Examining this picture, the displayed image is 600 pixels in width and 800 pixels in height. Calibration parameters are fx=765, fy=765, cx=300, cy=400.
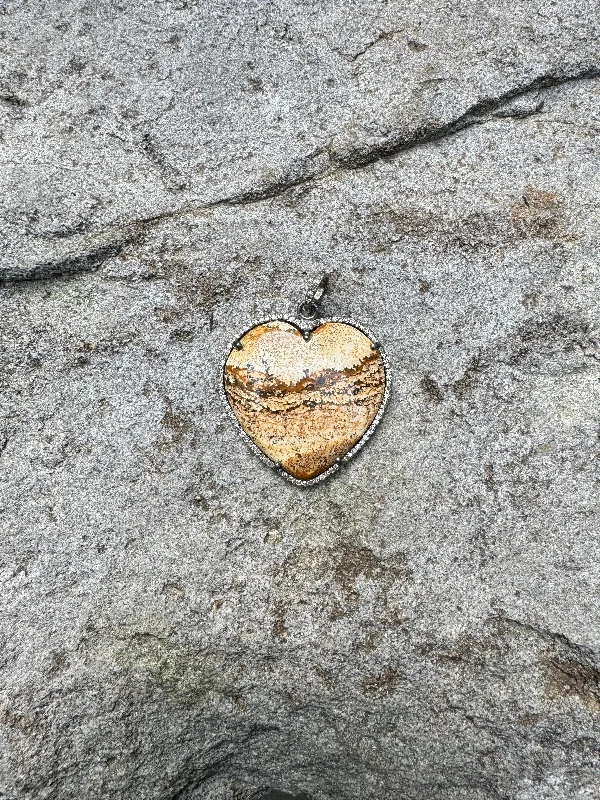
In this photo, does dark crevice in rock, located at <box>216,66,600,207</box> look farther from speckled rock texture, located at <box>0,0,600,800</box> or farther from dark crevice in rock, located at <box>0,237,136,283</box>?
dark crevice in rock, located at <box>0,237,136,283</box>

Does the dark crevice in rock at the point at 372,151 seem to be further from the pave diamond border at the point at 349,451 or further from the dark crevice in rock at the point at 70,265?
the pave diamond border at the point at 349,451

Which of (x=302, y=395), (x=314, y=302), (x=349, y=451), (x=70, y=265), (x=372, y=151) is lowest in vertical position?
(x=349, y=451)

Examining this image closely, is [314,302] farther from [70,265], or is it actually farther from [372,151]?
[70,265]

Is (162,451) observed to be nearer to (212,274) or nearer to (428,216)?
(212,274)

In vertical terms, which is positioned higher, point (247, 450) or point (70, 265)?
point (70, 265)

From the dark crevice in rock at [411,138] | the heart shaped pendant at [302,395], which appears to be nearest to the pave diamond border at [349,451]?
the heart shaped pendant at [302,395]

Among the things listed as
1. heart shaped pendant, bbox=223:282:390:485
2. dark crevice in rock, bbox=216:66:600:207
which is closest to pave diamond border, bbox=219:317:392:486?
heart shaped pendant, bbox=223:282:390:485

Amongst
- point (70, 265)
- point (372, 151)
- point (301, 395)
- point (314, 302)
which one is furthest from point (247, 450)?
point (372, 151)

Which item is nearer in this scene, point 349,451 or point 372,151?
point 349,451
